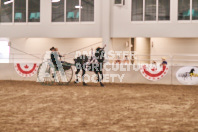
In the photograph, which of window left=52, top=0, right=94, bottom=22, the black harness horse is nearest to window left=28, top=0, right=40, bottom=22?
window left=52, top=0, right=94, bottom=22

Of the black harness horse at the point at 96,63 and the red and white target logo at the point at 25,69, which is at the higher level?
the black harness horse at the point at 96,63

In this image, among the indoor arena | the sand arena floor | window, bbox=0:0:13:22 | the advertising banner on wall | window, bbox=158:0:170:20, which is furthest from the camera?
window, bbox=0:0:13:22

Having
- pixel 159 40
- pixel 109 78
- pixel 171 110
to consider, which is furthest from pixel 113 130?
pixel 159 40

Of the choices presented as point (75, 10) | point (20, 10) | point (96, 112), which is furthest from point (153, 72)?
point (20, 10)

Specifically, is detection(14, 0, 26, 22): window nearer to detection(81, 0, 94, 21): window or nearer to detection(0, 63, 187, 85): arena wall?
detection(81, 0, 94, 21): window

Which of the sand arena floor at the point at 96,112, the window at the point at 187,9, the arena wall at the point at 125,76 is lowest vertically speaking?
the sand arena floor at the point at 96,112

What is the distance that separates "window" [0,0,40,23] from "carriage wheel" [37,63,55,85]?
25.1ft

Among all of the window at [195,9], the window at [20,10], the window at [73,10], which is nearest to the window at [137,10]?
the window at [195,9]

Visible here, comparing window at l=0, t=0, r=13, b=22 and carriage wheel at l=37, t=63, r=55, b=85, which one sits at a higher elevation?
window at l=0, t=0, r=13, b=22

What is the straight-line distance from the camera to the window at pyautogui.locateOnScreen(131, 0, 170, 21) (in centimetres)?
2453

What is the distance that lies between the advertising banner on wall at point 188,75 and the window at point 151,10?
5.33 m

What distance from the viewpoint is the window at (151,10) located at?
24531mm

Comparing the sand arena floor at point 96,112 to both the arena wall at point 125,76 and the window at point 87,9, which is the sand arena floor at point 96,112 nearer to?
the arena wall at point 125,76

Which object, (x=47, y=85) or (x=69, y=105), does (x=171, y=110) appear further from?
(x=47, y=85)
